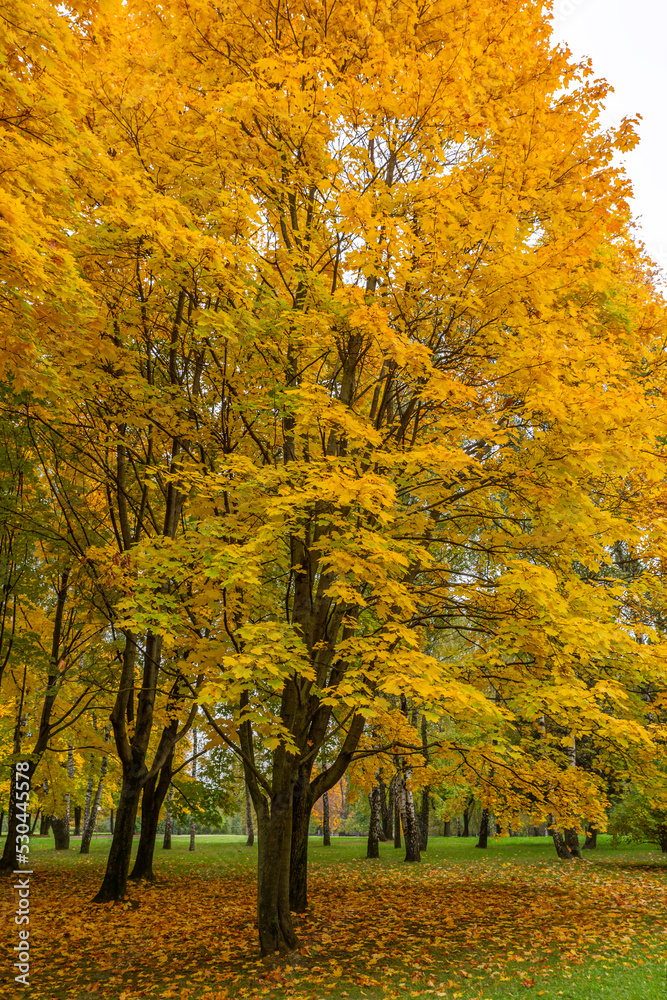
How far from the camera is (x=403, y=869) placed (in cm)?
1526

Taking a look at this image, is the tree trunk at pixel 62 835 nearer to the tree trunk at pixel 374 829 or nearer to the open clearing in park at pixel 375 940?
the tree trunk at pixel 374 829

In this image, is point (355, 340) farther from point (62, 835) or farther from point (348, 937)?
point (62, 835)

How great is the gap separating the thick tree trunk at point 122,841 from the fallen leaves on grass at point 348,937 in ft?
0.98

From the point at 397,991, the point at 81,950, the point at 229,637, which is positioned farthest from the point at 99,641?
the point at 397,991

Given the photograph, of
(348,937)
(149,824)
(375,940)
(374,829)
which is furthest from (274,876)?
(374,829)

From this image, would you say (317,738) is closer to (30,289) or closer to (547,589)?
(547,589)

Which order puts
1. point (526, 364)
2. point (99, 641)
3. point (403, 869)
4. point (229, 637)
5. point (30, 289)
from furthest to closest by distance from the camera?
point (403, 869), point (99, 641), point (229, 637), point (526, 364), point (30, 289)

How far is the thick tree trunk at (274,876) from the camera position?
7102mm

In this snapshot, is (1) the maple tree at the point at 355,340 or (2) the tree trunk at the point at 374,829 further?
(2) the tree trunk at the point at 374,829

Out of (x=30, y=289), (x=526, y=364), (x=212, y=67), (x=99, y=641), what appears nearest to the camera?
(x=30, y=289)

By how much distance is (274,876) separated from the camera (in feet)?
23.4

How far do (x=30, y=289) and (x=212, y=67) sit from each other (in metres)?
4.14

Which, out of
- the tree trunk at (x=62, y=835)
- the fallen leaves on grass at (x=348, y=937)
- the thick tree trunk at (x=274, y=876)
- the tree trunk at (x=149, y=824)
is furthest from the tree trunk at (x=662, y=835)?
the tree trunk at (x=62, y=835)

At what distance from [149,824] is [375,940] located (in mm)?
7359
